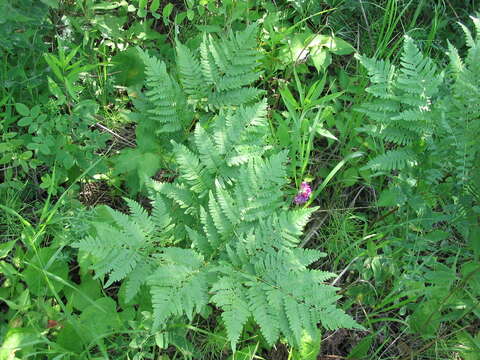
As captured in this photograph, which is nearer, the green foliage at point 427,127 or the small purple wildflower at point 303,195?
the green foliage at point 427,127

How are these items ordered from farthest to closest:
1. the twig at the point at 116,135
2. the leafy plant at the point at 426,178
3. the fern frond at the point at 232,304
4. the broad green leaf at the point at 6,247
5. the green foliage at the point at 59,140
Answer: the twig at the point at 116,135 < the green foliage at the point at 59,140 < the leafy plant at the point at 426,178 < the broad green leaf at the point at 6,247 < the fern frond at the point at 232,304

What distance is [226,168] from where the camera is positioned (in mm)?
2361

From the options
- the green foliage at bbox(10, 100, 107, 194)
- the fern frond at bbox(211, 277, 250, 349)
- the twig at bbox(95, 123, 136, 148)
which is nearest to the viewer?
the fern frond at bbox(211, 277, 250, 349)

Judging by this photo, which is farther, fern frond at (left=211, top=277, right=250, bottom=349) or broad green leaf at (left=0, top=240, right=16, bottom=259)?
broad green leaf at (left=0, top=240, right=16, bottom=259)

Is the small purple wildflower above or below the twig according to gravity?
below

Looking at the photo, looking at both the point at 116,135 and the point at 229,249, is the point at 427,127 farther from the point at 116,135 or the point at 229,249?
the point at 116,135

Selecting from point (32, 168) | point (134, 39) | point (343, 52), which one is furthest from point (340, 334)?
point (134, 39)

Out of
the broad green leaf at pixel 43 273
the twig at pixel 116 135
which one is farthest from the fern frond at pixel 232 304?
the twig at pixel 116 135

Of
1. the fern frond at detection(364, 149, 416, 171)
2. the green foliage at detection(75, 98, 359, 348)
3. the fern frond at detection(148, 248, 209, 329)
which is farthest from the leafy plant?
the fern frond at detection(148, 248, 209, 329)

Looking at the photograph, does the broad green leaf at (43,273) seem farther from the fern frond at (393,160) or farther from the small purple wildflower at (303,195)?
the fern frond at (393,160)

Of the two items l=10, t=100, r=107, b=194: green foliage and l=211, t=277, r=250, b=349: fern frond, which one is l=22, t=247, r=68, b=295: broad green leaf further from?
l=211, t=277, r=250, b=349: fern frond

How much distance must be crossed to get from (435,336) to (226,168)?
1.27m

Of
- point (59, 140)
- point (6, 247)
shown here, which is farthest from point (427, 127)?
point (6, 247)

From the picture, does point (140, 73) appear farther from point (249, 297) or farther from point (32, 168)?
point (249, 297)
